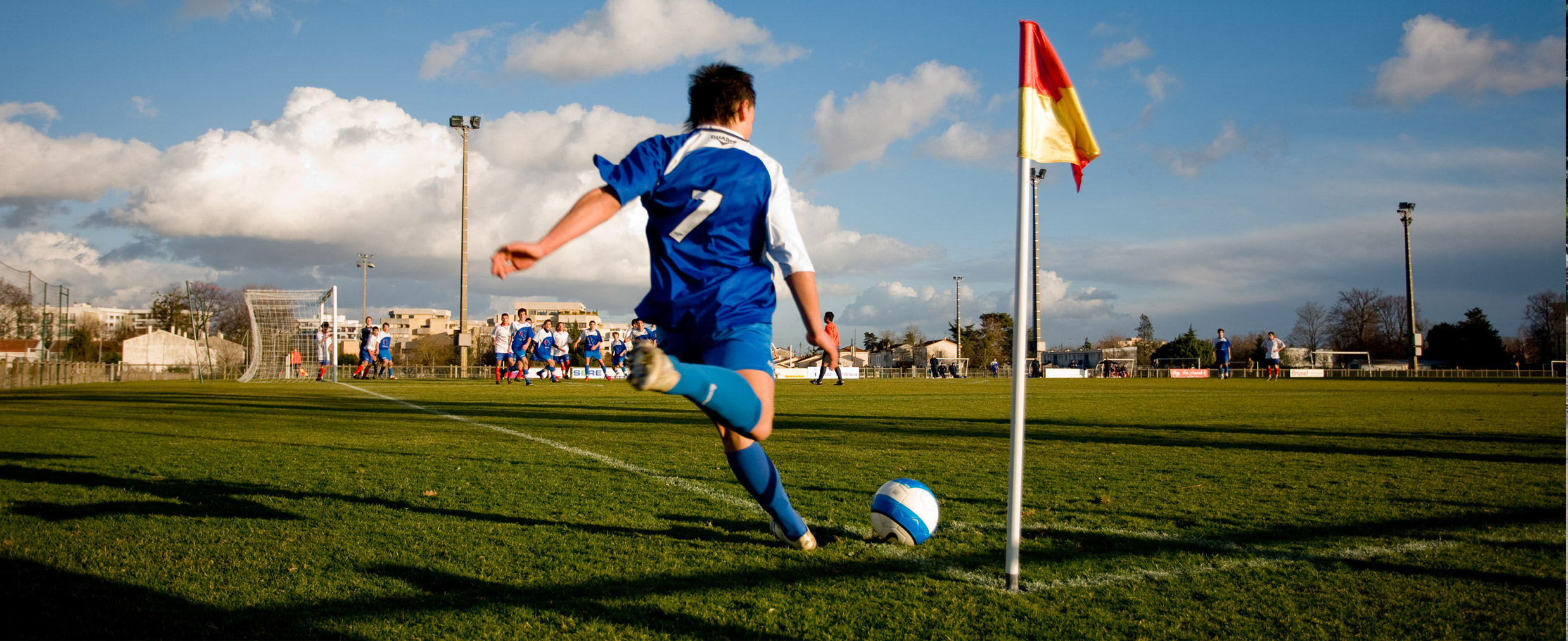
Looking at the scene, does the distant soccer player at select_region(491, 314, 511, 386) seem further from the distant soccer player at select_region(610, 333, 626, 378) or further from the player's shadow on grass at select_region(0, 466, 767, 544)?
the player's shadow on grass at select_region(0, 466, 767, 544)

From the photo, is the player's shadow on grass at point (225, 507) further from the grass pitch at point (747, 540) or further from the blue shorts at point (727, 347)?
the blue shorts at point (727, 347)

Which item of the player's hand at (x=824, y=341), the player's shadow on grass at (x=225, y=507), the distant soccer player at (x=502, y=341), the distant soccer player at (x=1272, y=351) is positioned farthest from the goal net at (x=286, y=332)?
the distant soccer player at (x=1272, y=351)

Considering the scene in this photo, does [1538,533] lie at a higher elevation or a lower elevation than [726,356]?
lower

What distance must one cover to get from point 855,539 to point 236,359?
4383cm

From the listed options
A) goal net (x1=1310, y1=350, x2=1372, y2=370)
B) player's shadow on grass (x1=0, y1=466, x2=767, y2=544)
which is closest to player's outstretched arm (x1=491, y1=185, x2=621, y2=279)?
player's shadow on grass (x1=0, y1=466, x2=767, y2=544)

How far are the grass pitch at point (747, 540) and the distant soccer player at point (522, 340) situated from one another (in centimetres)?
1551

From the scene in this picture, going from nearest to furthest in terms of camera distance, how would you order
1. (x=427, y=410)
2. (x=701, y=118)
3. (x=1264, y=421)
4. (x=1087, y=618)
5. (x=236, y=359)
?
(x=1087, y=618), (x=701, y=118), (x=1264, y=421), (x=427, y=410), (x=236, y=359)

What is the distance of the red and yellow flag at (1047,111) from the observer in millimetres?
3115

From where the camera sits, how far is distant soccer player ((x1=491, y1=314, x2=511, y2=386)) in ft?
80.3

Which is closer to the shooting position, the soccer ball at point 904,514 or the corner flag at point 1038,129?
the corner flag at point 1038,129

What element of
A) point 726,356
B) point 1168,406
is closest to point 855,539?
point 726,356

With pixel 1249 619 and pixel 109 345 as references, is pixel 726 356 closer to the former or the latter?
pixel 1249 619

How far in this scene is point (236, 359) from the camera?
38562 mm

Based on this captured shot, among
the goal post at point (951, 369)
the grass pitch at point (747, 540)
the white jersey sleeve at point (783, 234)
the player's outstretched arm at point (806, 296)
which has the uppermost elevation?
the white jersey sleeve at point (783, 234)
